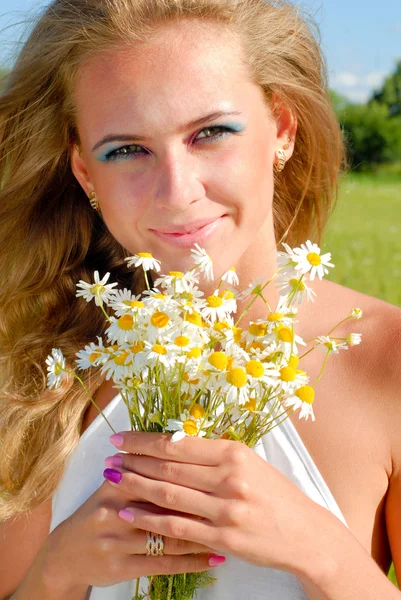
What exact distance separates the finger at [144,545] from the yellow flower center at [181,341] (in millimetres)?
686

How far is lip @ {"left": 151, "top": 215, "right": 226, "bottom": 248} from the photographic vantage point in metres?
2.60

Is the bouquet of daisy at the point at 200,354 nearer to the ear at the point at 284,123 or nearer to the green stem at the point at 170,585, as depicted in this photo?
the green stem at the point at 170,585

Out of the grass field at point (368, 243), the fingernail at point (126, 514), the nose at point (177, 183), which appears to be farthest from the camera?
the grass field at point (368, 243)

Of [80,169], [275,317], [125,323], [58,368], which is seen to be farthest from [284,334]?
[80,169]

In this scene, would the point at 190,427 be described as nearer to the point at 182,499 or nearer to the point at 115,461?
the point at 182,499

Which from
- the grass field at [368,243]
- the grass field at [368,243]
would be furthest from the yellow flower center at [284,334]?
the grass field at [368,243]

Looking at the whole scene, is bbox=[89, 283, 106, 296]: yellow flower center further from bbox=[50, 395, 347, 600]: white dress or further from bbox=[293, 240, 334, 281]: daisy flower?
bbox=[50, 395, 347, 600]: white dress

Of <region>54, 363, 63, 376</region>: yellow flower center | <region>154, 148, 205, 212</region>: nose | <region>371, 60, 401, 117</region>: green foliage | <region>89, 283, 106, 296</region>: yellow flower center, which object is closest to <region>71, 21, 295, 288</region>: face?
<region>154, 148, 205, 212</region>: nose

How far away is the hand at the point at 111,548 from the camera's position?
2.25 meters

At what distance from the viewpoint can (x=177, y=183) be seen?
99.0 inches

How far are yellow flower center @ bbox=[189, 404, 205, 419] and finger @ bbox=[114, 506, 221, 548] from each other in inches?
12.3

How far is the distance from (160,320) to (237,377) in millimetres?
210

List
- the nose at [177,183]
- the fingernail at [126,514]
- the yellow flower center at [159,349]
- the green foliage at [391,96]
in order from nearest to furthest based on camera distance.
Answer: the yellow flower center at [159,349], the fingernail at [126,514], the nose at [177,183], the green foliage at [391,96]

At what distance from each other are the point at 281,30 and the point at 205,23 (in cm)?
46
